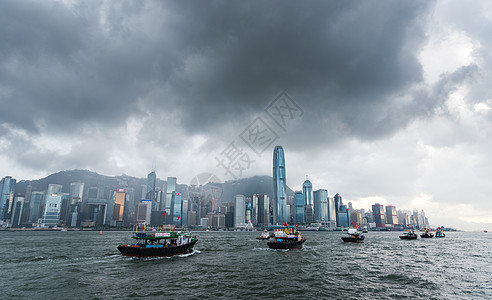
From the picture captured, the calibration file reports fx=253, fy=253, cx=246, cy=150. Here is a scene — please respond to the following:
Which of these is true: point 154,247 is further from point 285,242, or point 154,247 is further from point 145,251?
point 285,242

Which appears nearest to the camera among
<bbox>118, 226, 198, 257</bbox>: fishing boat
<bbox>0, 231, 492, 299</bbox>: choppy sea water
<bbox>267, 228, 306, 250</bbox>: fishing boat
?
<bbox>0, 231, 492, 299</bbox>: choppy sea water

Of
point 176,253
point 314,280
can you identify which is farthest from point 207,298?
point 176,253

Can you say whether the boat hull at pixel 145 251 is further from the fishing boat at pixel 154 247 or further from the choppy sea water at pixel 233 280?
the choppy sea water at pixel 233 280

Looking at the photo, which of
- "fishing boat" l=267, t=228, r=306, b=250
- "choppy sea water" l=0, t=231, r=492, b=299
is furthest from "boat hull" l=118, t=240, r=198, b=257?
"fishing boat" l=267, t=228, r=306, b=250

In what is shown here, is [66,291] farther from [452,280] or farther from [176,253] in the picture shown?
[452,280]

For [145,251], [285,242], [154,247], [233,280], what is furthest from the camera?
[285,242]

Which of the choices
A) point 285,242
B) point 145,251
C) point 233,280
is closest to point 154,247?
point 145,251

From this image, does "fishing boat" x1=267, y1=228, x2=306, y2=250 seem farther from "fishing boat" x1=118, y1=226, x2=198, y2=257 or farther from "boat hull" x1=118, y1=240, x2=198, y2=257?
"boat hull" x1=118, y1=240, x2=198, y2=257

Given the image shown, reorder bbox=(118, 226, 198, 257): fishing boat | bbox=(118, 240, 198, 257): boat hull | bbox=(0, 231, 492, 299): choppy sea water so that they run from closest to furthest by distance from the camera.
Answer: bbox=(0, 231, 492, 299): choppy sea water
bbox=(118, 240, 198, 257): boat hull
bbox=(118, 226, 198, 257): fishing boat

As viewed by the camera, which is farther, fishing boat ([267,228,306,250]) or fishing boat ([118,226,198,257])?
fishing boat ([267,228,306,250])

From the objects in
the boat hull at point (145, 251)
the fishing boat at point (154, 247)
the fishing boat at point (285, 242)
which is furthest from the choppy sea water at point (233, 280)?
the fishing boat at point (285, 242)

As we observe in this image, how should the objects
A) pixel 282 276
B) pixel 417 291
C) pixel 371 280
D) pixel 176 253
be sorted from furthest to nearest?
pixel 176 253 < pixel 282 276 < pixel 371 280 < pixel 417 291
